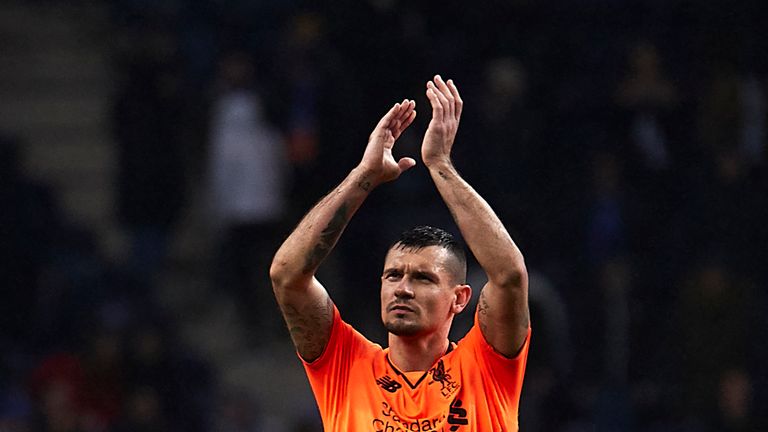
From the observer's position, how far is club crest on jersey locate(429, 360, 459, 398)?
604 cm

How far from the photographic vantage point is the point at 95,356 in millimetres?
11477

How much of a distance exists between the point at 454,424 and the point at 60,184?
8157 mm

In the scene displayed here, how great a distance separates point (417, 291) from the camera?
6.09 m

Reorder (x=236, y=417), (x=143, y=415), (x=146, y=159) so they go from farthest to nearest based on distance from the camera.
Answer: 1. (x=146, y=159)
2. (x=236, y=417)
3. (x=143, y=415)

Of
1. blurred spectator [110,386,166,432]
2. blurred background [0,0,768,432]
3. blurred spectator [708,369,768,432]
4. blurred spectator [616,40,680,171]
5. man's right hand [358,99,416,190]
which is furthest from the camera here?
blurred spectator [616,40,680,171]

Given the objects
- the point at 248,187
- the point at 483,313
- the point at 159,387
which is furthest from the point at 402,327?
the point at 248,187

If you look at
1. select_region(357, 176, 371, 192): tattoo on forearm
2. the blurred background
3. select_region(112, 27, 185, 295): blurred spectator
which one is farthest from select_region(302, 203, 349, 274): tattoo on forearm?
select_region(112, 27, 185, 295): blurred spectator

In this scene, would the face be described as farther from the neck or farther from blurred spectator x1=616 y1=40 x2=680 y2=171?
blurred spectator x1=616 y1=40 x2=680 y2=171

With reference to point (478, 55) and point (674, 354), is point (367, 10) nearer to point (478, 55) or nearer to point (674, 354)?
point (478, 55)

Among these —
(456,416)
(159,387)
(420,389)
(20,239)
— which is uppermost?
(20,239)

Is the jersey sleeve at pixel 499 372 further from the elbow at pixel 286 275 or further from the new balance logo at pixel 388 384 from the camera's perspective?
the elbow at pixel 286 275

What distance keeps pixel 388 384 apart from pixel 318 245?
26.0 inches

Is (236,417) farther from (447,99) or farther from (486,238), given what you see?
Answer: (486,238)

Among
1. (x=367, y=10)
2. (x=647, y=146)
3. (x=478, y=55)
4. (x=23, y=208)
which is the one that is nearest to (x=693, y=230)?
(x=647, y=146)
